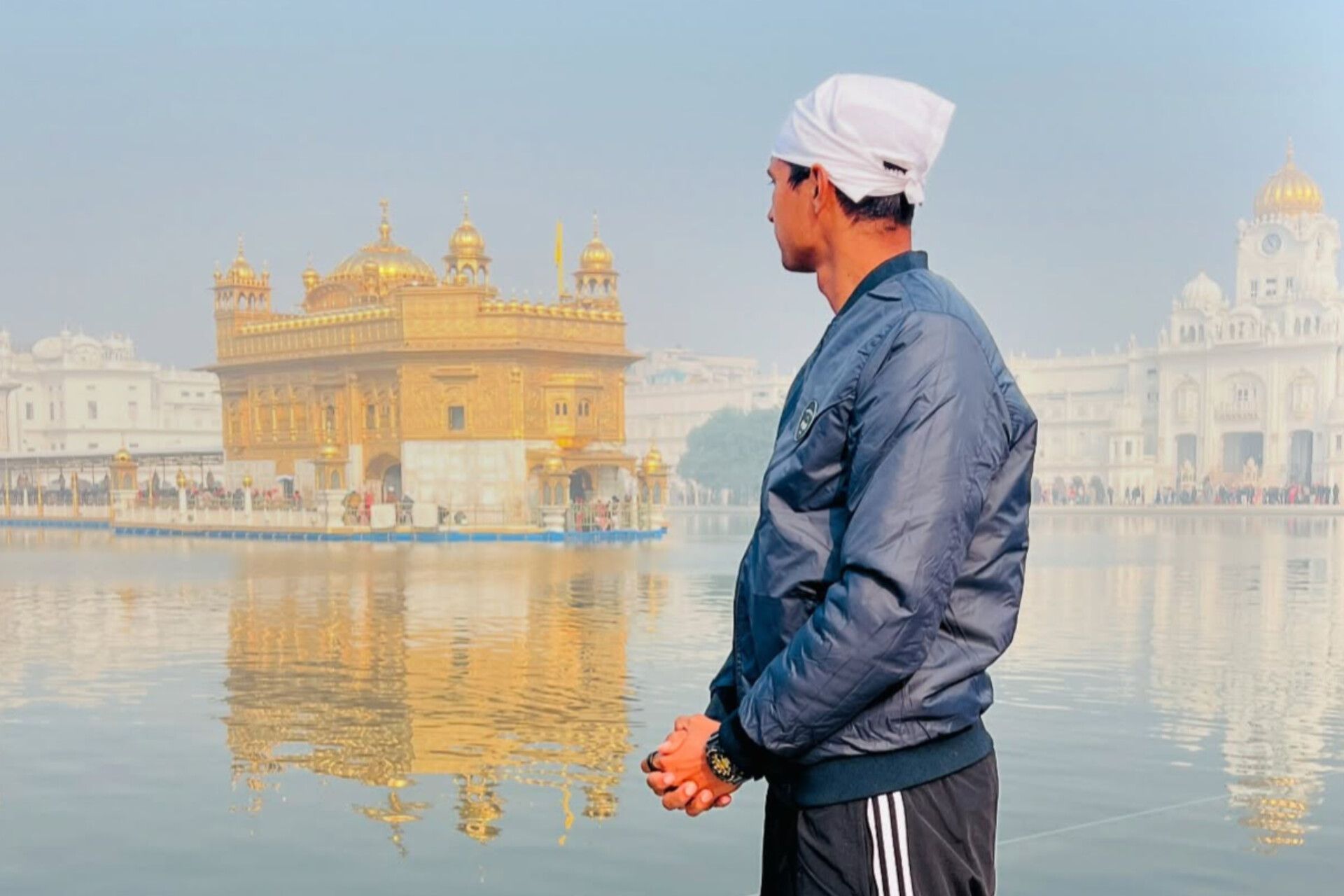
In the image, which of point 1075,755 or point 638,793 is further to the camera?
point 1075,755

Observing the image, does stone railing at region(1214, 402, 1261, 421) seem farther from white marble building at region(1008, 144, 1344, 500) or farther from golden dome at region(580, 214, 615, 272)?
golden dome at region(580, 214, 615, 272)

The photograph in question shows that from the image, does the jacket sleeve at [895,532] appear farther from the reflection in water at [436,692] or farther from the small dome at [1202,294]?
the small dome at [1202,294]

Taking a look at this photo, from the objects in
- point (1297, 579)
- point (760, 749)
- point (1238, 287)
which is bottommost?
point (1297, 579)

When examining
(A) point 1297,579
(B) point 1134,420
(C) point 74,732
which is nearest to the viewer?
(C) point 74,732

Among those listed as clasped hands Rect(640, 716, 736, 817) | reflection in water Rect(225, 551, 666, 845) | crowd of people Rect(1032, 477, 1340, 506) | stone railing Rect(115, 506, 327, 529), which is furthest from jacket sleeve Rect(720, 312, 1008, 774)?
crowd of people Rect(1032, 477, 1340, 506)

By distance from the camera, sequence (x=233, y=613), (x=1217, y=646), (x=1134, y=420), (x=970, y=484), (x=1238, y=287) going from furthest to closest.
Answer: (x=1238, y=287) < (x=1134, y=420) < (x=233, y=613) < (x=1217, y=646) < (x=970, y=484)

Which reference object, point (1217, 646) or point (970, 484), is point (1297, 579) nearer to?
point (1217, 646)

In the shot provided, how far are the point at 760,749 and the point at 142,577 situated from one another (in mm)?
20049

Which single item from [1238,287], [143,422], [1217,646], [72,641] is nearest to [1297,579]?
[1217,646]

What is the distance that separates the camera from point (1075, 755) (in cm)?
713

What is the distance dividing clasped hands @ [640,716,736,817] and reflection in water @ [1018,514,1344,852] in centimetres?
389

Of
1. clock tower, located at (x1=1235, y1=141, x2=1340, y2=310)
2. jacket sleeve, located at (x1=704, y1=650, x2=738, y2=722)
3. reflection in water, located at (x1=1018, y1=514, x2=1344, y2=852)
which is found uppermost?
clock tower, located at (x1=1235, y1=141, x2=1340, y2=310)

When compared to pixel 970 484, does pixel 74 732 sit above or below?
below

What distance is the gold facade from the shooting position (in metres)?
37.0
